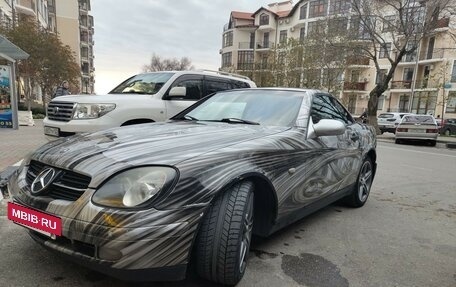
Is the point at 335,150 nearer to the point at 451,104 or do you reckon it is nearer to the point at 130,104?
the point at 130,104

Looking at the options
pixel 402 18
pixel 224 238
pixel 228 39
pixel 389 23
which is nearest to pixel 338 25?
pixel 389 23

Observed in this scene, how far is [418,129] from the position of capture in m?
16.4

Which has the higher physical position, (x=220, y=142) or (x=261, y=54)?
(x=261, y=54)

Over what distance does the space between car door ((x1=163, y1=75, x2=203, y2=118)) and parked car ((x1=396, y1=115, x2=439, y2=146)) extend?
42.5 ft

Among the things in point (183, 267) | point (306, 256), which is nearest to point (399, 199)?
point (306, 256)

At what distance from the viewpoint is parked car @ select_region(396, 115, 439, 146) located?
16344 millimetres

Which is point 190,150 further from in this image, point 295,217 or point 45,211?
point 295,217

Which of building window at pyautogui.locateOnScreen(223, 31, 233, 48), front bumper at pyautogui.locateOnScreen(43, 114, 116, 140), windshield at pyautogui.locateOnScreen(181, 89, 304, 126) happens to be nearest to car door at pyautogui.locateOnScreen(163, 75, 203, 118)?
front bumper at pyautogui.locateOnScreen(43, 114, 116, 140)

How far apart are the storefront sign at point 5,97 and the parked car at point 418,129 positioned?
15.9 m

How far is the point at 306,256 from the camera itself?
314 centimetres

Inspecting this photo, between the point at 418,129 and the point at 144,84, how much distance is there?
14.2 m

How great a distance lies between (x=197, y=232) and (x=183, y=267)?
215mm

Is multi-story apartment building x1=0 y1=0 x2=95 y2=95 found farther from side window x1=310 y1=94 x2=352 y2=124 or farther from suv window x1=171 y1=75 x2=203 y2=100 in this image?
side window x1=310 y1=94 x2=352 y2=124

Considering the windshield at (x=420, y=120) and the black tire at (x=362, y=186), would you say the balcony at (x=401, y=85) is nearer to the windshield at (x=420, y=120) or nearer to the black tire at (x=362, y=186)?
the windshield at (x=420, y=120)
